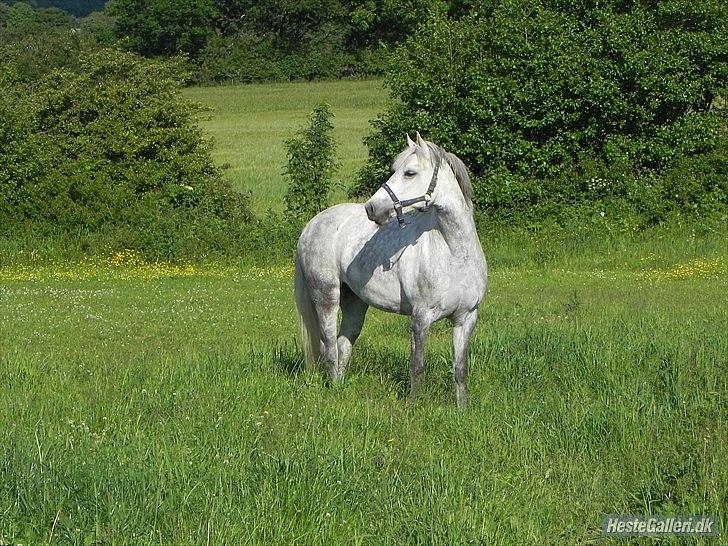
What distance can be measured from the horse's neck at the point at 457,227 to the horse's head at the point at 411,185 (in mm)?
182

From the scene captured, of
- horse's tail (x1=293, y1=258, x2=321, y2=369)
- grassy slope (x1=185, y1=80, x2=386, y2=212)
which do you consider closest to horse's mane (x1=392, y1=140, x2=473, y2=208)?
horse's tail (x1=293, y1=258, x2=321, y2=369)

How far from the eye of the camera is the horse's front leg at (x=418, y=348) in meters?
8.43

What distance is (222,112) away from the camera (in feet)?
174

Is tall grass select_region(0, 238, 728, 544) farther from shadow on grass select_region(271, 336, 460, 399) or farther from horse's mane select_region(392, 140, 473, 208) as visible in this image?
horse's mane select_region(392, 140, 473, 208)

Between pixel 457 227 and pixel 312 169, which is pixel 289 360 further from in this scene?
pixel 312 169

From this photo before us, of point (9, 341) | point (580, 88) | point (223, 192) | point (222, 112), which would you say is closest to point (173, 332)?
point (9, 341)

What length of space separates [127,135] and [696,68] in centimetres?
1256

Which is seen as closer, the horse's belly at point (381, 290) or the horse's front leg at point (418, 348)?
the horse's front leg at point (418, 348)

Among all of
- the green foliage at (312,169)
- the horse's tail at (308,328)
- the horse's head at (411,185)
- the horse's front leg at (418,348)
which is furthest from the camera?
the green foliage at (312,169)

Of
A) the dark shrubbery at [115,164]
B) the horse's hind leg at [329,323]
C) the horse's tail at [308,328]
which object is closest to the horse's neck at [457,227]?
the horse's hind leg at [329,323]

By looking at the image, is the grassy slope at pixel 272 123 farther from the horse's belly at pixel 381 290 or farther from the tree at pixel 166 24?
the horse's belly at pixel 381 290

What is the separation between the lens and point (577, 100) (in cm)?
2280

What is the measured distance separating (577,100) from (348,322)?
14.5 metres

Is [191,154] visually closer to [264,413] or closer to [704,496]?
[264,413]
